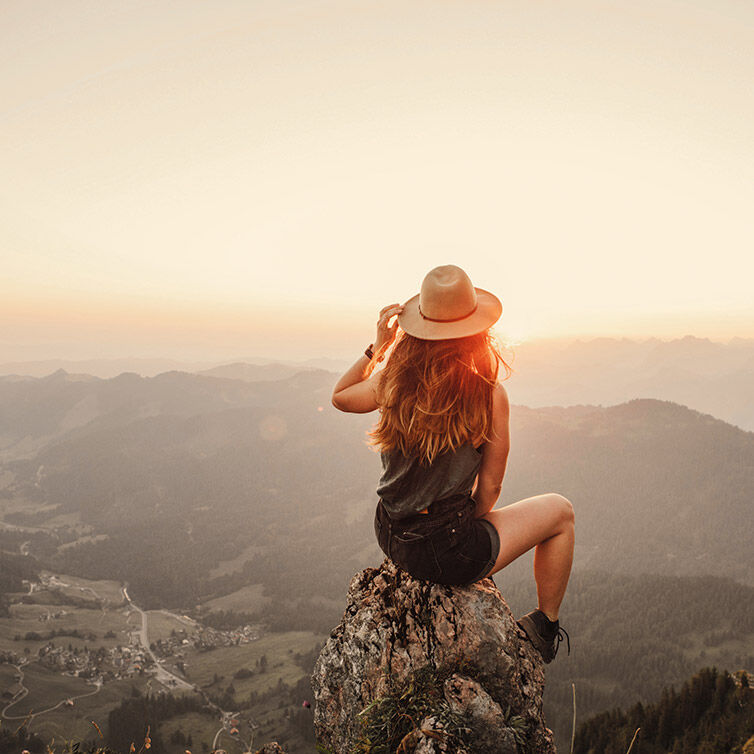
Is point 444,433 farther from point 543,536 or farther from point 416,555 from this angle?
point 543,536

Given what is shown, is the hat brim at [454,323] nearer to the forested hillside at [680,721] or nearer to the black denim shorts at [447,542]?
the black denim shorts at [447,542]

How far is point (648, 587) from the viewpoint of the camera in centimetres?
19212

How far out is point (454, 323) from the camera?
5.70 metres

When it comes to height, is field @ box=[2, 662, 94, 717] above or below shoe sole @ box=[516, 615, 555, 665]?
below

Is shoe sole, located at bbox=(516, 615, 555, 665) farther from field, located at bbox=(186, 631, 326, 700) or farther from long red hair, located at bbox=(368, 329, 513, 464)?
field, located at bbox=(186, 631, 326, 700)

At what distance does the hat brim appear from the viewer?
18.3ft

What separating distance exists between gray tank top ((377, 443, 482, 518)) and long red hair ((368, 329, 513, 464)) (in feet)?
0.40

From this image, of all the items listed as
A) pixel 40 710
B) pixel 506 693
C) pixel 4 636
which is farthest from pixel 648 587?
pixel 4 636

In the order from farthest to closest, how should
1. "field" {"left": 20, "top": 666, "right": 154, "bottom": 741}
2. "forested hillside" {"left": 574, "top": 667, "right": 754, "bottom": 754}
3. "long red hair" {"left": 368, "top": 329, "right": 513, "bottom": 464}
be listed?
"field" {"left": 20, "top": 666, "right": 154, "bottom": 741}
"forested hillside" {"left": 574, "top": 667, "right": 754, "bottom": 754}
"long red hair" {"left": 368, "top": 329, "right": 513, "bottom": 464}

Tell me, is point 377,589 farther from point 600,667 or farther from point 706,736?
point 600,667

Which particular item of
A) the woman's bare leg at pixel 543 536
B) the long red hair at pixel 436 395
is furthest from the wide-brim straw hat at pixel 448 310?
the woman's bare leg at pixel 543 536

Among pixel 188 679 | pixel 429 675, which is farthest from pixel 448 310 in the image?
pixel 188 679

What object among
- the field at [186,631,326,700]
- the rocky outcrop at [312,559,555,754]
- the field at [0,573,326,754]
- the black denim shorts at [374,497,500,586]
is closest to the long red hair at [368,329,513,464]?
the black denim shorts at [374,497,500,586]

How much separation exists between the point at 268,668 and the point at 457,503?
7958 inches
